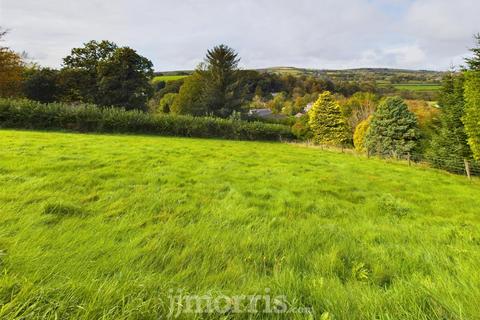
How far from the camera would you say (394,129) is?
20109mm

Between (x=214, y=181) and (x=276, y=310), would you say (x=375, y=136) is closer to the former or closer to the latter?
(x=214, y=181)

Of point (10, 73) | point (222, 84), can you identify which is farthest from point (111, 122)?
point (222, 84)

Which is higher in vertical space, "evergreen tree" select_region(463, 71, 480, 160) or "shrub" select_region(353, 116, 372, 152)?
"evergreen tree" select_region(463, 71, 480, 160)

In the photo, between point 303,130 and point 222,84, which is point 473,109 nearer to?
point 303,130

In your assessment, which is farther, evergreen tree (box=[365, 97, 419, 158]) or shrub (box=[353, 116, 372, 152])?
shrub (box=[353, 116, 372, 152])

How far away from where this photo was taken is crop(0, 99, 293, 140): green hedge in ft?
66.4

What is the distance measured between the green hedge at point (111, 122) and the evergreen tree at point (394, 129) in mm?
13168

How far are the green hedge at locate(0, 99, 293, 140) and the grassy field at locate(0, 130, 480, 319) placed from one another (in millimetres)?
17221

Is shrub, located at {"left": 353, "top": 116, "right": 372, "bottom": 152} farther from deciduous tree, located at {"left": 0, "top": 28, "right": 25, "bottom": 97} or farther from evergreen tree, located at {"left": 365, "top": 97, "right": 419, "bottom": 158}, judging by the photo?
deciduous tree, located at {"left": 0, "top": 28, "right": 25, "bottom": 97}

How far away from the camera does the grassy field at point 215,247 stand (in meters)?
1.48

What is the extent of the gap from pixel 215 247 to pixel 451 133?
18.7 meters

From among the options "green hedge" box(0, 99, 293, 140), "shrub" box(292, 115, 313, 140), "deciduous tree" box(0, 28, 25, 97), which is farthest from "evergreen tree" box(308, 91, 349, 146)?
"deciduous tree" box(0, 28, 25, 97)

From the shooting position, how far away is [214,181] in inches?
283

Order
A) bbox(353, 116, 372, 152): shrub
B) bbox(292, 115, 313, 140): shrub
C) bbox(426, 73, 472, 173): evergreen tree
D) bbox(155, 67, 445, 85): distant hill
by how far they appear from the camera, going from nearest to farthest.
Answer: bbox(426, 73, 472, 173): evergreen tree, bbox(353, 116, 372, 152): shrub, bbox(292, 115, 313, 140): shrub, bbox(155, 67, 445, 85): distant hill
